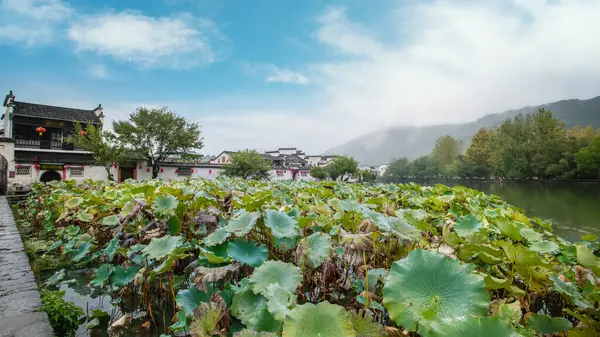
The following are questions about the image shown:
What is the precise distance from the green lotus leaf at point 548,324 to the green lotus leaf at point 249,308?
3.08 feet

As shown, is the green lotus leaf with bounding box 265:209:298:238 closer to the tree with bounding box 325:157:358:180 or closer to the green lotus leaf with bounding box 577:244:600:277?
the green lotus leaf with bounding box 577:244:600:277

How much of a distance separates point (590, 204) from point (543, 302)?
874 inches

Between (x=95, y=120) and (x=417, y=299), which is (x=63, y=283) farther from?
(x=95, y=120)

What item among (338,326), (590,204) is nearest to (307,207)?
(338,326)

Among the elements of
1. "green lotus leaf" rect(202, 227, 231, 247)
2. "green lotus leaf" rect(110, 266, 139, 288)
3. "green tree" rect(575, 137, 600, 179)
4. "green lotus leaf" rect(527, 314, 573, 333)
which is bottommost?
"green lotus leaf" rect(110, 266, 139, 288)

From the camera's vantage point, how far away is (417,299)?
34.2 inches

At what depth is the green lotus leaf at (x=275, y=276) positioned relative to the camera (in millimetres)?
1133

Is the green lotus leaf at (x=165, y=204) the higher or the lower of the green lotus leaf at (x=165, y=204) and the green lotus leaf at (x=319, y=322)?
the higher

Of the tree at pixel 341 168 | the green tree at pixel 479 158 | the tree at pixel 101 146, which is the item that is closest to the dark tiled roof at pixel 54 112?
the tree at pixel 101 146

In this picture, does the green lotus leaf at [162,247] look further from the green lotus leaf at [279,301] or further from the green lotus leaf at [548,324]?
the green lotus leaf at [548,324]

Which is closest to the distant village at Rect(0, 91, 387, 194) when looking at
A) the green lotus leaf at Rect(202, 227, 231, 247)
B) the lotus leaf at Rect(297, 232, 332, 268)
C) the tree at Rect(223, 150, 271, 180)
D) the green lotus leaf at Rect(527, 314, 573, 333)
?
the tree at Rect(223, 150, 271, 180)

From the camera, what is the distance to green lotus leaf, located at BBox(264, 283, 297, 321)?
0.86m

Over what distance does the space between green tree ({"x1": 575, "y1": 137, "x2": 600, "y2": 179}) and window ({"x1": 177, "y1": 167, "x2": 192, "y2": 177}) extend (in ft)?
116

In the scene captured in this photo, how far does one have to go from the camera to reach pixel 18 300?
1.95m
